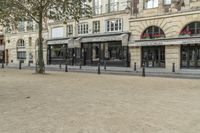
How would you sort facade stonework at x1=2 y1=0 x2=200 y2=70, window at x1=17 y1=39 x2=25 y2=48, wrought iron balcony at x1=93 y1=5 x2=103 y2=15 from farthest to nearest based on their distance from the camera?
window at x1=17 y1=39 x2=25 y2=48 → wrought iron balcony at x1=93 y1=5 x2=103 y2=15 → facade stonework at x1=2 y1=0 x2=200 y2=70

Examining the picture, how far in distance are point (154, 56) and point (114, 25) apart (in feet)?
20.5

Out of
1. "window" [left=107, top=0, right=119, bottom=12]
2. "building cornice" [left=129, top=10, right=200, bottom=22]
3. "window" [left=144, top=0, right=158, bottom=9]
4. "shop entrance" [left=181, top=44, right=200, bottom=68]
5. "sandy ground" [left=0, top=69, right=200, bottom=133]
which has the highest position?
"window" [left=107, top=0, right=119, bottom=12]

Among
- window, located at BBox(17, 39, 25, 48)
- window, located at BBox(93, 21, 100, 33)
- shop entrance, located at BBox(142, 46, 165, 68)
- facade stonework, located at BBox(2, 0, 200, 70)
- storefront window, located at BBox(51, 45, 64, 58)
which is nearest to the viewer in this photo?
facade stonework, located at BBox(2, 0, 200, 70)

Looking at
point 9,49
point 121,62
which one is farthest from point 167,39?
point 9,49

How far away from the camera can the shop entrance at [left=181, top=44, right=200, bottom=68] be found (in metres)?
29.6

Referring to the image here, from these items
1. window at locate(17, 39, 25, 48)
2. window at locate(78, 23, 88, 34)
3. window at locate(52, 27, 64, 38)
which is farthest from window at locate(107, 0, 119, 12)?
window at locate(17, 39, 25, 48)

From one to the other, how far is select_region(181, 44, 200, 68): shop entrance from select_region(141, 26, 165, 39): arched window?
2752mm

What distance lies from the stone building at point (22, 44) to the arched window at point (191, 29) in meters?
22.0

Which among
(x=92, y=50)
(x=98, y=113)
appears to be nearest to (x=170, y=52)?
(x=92, y=50)

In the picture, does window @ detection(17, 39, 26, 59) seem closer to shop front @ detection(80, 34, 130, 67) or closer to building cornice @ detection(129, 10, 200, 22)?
shop front @ detection(80, 34, 130, 67)

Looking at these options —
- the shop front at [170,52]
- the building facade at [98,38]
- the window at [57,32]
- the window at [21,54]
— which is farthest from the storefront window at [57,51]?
the shop front at [170,52]

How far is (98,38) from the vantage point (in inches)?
1476

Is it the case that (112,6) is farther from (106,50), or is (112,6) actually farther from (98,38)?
(106,50)

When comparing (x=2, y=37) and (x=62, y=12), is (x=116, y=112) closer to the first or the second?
(x=62, y=12)
